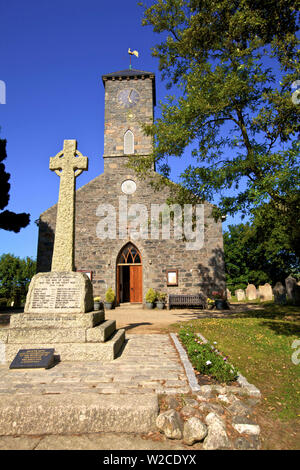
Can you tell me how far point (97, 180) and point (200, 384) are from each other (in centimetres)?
1495

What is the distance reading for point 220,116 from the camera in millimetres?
9703

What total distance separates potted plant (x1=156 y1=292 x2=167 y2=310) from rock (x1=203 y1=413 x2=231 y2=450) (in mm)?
12448

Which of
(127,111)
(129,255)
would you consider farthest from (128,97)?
(129,255)

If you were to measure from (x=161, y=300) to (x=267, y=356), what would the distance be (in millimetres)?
10071

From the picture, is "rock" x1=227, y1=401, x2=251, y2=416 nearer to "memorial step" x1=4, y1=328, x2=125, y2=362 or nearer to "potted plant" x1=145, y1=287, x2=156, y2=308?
"memorial step" x1=4, y1=328, x2=125, y2=362

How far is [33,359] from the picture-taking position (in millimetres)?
4754

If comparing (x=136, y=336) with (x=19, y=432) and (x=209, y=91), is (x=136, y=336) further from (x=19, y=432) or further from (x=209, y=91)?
(x=209, y=91)

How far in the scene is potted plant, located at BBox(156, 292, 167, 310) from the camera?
15312 mm

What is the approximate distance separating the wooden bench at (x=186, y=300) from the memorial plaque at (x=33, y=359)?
36.1ft

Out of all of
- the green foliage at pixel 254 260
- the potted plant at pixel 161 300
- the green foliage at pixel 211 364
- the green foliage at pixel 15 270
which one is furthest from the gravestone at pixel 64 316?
the green foliage at pixel 254 260

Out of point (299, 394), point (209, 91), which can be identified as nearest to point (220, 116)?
point (209, 91)

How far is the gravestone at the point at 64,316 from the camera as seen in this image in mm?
5207

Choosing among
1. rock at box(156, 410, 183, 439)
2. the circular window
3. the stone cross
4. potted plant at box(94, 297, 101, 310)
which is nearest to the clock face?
the circular window

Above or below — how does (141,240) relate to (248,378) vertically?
above
